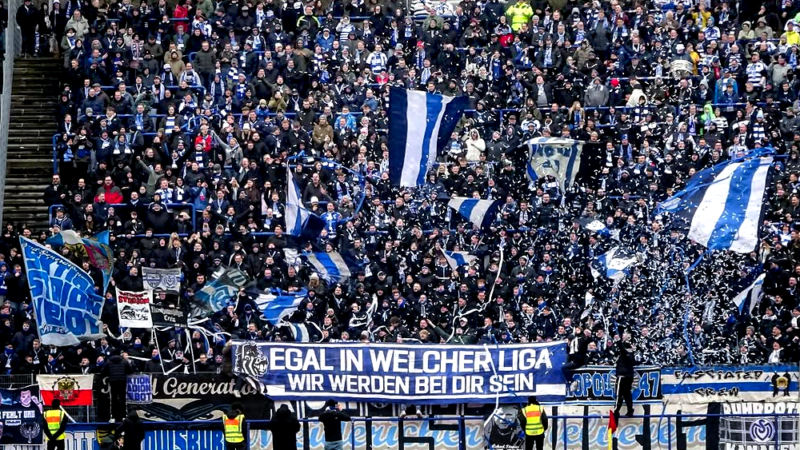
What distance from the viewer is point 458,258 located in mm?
34969

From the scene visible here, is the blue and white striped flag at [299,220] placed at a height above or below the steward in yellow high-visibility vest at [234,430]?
above

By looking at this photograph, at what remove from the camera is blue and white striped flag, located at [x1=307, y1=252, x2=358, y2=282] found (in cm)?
3488

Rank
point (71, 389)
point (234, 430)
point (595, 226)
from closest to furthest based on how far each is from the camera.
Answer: point (234, 430) → point (71, 389) → point (595, 226)

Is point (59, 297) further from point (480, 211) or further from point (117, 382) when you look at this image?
point (480, 211)

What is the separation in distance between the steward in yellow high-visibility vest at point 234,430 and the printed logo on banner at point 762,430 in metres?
8.04

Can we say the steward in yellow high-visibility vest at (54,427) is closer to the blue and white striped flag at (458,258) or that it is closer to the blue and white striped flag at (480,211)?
the blue and white striped flag at (458,258)

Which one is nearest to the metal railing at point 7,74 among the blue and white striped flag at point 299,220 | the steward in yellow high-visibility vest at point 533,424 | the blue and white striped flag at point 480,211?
the blue and white striped flag at point 299,220

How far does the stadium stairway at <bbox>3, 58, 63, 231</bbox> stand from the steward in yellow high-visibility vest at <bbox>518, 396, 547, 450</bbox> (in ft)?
41.7

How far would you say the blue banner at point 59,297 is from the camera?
32.8 metres

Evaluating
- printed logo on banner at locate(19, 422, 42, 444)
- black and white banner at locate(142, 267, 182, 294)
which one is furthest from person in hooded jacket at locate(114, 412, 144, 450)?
black and white banner at locate(142, 267, 182, 294)

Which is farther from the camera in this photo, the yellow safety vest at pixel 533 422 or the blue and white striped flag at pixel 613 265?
the blue and white striped flag at pixel 613 265

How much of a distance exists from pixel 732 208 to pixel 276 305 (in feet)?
27.3

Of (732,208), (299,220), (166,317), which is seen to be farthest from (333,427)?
(732,208)

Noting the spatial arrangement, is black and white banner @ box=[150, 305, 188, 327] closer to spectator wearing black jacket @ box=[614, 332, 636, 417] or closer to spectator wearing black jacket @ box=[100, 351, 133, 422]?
spectator wearing black jacket @ box=[100, 351, 133, 422]
